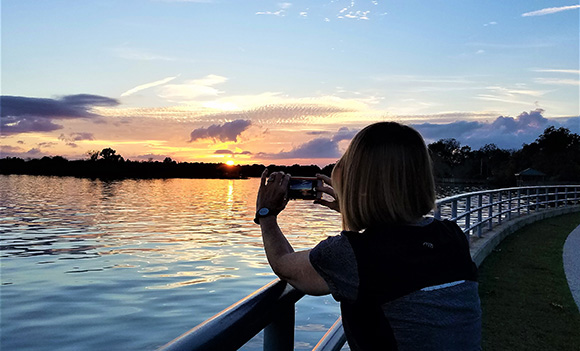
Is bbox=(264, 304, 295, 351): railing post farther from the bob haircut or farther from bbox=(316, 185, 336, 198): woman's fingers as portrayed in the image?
bbox=(316, 185, 336, 198): woman's fingers

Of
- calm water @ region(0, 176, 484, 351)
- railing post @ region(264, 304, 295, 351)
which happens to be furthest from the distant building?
railing post @ region(264, 304, 295, 351)

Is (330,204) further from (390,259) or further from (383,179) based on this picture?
(390,259)

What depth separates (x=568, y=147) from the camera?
11762 centimetres

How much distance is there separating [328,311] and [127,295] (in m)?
7.80

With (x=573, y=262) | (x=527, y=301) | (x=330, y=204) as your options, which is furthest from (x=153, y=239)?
(x=330, y=204)

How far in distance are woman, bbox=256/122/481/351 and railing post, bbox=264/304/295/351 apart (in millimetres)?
106

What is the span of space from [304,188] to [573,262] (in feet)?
31.8

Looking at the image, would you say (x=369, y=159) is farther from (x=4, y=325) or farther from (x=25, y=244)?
(x=25, y=244)

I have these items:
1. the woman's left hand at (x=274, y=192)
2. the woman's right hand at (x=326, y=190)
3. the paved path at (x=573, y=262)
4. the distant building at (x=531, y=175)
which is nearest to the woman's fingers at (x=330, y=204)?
the woman's right hand at (x=326, y=190)

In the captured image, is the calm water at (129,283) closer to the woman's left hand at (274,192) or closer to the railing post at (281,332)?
the woman's left hand at (274,192)

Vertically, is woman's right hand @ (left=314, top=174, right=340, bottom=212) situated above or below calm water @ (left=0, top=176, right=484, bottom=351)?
above

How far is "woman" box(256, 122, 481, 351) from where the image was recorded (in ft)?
5.65

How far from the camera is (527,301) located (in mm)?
7434

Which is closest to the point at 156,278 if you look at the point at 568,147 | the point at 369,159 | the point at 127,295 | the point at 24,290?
the point at 127,295
